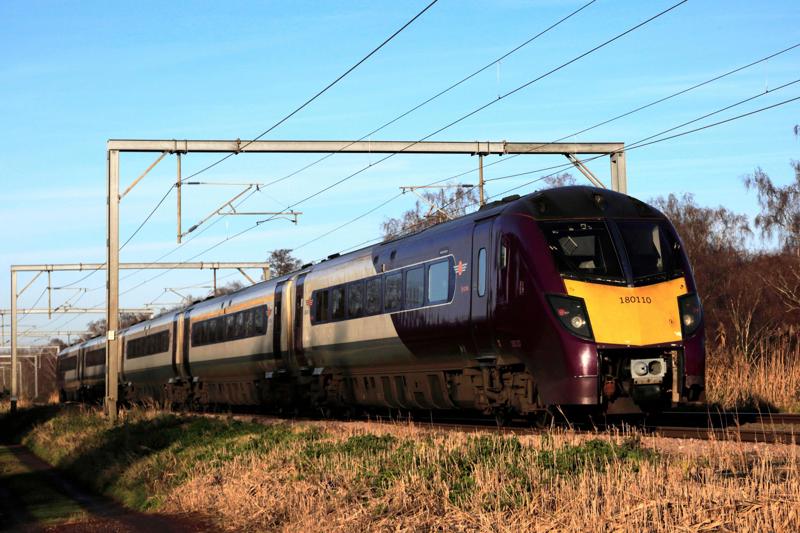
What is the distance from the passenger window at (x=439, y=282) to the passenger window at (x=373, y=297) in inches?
90.2

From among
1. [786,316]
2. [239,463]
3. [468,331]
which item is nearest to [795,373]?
[468,331]

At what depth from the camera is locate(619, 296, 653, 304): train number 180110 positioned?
1427cm

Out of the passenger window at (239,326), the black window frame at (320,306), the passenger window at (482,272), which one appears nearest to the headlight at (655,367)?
the passenger window at (482,272)

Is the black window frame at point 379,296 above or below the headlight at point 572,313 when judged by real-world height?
above

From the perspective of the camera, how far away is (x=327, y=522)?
10109mm

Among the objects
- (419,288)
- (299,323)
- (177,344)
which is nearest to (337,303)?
(299,323)

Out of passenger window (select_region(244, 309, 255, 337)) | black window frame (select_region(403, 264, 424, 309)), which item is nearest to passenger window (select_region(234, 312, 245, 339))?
passenger window (select_region(244, 309, 255, 337))

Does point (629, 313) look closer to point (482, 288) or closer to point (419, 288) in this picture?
point (482, 288)

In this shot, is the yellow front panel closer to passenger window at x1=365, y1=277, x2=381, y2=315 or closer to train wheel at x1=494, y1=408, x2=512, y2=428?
train wheel at x1=494, y1=408, x2=512, y2=428

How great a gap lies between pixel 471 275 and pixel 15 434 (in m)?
29.8

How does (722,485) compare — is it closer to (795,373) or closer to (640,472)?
(640,472)

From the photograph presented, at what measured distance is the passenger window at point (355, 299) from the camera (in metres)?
21.0

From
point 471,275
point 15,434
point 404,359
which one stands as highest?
point 471,275

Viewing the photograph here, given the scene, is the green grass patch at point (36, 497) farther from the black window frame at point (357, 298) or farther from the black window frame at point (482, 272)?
the black window frame at point (482, 272)
